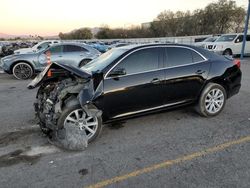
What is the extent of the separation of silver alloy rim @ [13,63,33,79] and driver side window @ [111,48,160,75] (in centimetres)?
751

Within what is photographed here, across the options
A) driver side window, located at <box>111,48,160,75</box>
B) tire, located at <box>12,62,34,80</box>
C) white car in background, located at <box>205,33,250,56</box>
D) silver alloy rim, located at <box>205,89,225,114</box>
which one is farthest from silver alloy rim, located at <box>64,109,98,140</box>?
white car in background, located at <box>205,33,250,56</box>

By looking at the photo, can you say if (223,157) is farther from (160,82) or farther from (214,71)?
(214,71)

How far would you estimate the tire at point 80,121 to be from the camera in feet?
12.7

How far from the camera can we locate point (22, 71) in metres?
10.5

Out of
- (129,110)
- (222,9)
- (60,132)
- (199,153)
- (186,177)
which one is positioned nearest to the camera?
(186,177)

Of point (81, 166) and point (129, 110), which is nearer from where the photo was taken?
point (81, 166)

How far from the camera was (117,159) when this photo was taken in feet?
11.6

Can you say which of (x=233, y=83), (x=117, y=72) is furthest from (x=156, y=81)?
(x=233, y=83)

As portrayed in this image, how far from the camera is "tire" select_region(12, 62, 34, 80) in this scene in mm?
10450

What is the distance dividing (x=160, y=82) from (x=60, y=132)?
1982 millimetres

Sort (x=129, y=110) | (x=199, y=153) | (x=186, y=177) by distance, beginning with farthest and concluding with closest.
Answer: (x=129, y=110)
(x=199, y=153)
(x=186, y=177)

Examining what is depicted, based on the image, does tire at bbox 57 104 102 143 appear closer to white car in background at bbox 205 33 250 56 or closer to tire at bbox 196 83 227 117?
tire at bbox 196 83 227 117

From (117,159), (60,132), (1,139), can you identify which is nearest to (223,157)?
(117,159)

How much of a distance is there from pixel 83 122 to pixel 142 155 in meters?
1.13
